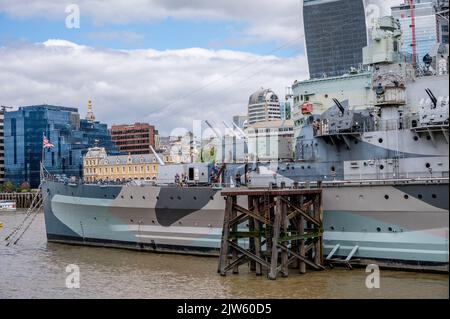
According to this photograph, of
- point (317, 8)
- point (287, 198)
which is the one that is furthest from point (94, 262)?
point (317, 8)

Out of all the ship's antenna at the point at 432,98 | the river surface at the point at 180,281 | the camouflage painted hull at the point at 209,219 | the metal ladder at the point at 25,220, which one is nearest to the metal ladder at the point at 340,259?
the camouflage painted hull at the point at 209,219

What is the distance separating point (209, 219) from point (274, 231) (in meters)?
5.82

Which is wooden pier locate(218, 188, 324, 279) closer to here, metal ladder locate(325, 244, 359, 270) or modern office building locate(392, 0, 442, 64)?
metal ladder locate(325, 244, 359, 270)

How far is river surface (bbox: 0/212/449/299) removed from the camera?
19797mm

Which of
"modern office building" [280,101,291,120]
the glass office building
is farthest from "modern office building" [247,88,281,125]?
the glass office building

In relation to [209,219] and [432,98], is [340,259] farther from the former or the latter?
[432,98]

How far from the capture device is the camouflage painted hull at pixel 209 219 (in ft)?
73.8

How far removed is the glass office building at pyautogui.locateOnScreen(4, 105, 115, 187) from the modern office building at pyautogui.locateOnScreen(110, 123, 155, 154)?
631 inches

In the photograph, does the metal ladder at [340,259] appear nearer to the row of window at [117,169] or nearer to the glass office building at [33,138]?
the row of window at [117,169]

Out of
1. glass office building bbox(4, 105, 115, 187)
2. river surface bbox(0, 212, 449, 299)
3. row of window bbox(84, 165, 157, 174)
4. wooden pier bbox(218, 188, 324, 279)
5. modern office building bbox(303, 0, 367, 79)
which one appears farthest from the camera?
modern office building bbox(303, 0, 367, 79)

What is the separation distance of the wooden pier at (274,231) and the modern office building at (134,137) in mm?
110382

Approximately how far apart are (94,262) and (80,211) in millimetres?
5819

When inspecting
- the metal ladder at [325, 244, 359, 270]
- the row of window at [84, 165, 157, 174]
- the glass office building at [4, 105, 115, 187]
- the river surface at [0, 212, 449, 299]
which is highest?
the glass office building at [4, 105, 115, 187]

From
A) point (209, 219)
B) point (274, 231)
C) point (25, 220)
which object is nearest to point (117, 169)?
point (25, 220)
